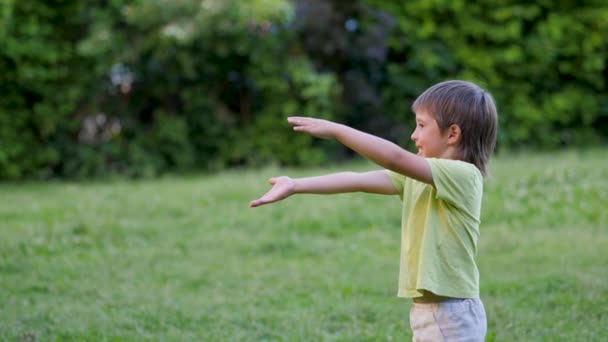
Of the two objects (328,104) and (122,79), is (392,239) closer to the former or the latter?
(328,104)

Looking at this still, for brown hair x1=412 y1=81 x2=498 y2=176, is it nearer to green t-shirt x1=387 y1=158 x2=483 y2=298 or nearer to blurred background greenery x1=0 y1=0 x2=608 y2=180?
green t-shirt x1=387 y1=158 x2=483 y2=298

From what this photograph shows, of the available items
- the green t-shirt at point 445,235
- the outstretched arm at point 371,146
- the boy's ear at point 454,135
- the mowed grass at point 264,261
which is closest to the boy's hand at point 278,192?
the outstretched arm at point 371,146

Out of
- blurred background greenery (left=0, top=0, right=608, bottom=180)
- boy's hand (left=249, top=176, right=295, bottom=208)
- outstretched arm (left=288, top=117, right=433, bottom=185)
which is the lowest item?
boy's hand (left=249, top=176, right=295, bottom=208)

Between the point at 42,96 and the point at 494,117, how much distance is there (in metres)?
8.92

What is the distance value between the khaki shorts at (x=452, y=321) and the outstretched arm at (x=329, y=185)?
50 cm

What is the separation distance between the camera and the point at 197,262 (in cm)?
648

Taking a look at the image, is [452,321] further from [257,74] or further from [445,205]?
[257,74]

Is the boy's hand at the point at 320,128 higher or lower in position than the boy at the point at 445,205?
higher

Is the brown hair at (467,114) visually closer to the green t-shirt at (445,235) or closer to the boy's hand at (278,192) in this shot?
the green t-shirt at (445,235)

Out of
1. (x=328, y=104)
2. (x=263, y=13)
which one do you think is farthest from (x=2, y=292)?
(x=328, y=104)

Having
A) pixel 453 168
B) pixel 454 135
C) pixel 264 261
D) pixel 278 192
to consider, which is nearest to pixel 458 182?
pixel 453 168

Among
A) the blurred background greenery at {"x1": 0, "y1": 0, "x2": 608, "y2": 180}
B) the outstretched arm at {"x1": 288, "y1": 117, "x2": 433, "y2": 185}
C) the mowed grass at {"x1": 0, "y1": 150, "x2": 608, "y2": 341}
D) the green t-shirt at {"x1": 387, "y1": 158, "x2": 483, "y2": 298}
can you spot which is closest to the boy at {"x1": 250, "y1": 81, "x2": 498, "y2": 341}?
the green t-shirt at {"x1": 387, "y1": 158, "x2": 483, "y2": 298}

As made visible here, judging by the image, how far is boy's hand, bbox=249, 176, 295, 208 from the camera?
2.81 meters

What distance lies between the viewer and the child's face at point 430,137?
300 cm
